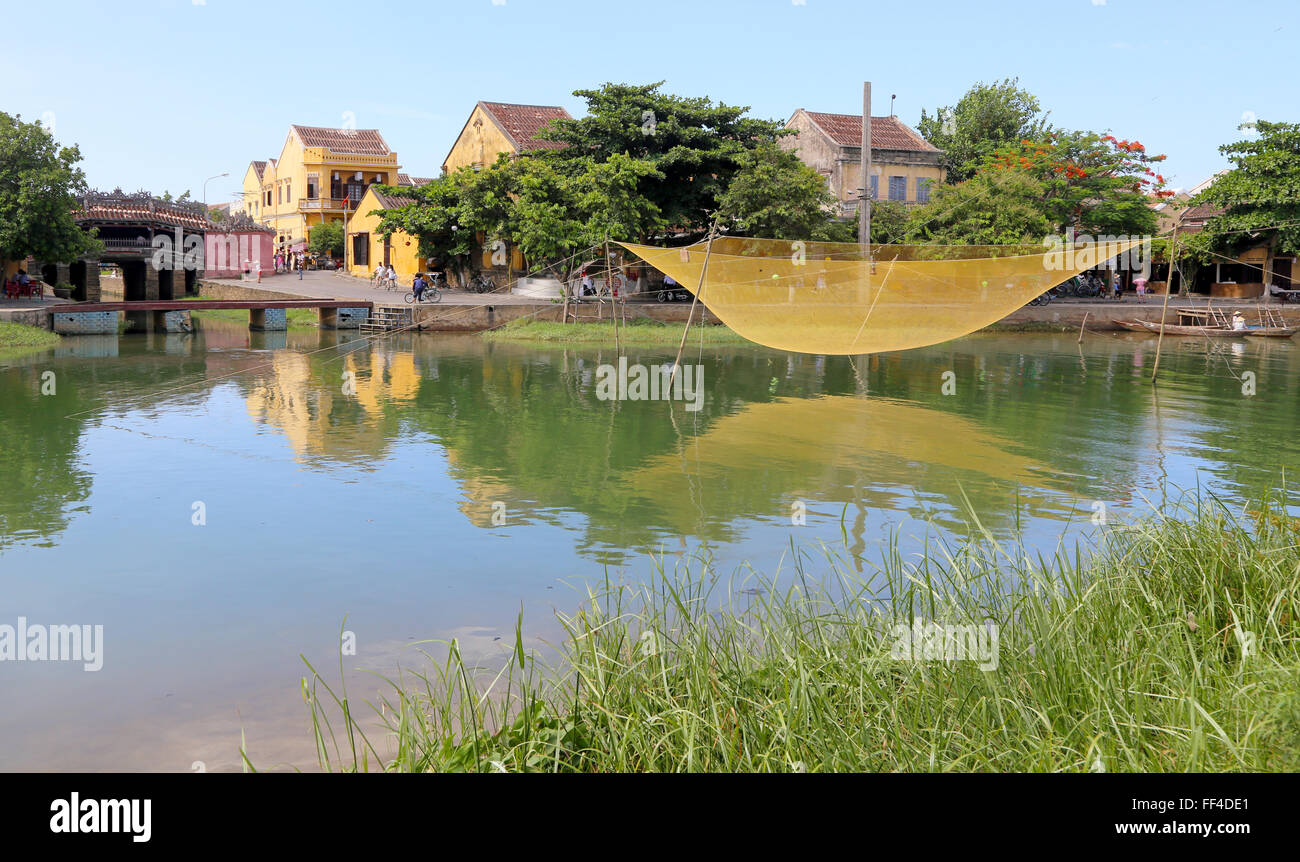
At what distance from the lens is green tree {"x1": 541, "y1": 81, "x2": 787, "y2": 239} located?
2762 cm

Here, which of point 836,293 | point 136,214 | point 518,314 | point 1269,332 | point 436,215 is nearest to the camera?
point 836,293

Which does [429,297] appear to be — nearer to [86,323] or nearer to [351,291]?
[351,291]

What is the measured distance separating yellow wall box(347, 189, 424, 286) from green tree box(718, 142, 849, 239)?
12425mm

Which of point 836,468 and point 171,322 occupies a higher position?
point 171,322

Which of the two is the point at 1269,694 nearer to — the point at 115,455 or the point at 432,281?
the point at 115,455

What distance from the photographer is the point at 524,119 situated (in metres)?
35.4

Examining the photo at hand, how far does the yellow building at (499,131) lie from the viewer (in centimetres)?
3381

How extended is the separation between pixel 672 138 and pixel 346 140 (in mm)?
24279

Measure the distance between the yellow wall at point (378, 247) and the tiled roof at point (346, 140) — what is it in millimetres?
8155

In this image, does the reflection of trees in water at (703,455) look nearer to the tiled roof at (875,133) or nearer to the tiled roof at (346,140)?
the tiled roof at (875,133)

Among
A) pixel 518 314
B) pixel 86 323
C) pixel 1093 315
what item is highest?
pixel 1093 315

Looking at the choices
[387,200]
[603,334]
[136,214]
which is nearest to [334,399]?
[603,334]

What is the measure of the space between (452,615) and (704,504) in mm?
3366

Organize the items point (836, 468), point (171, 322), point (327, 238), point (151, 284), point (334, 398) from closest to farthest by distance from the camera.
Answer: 1. point (836, 468)
2. point (334, 398)
3. point (171, 322)
4. point (151, 284)
5. point (327, 238)
